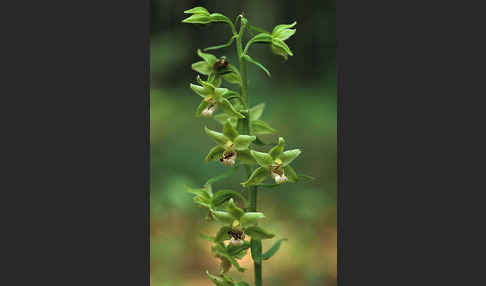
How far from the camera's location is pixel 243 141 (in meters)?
3.43

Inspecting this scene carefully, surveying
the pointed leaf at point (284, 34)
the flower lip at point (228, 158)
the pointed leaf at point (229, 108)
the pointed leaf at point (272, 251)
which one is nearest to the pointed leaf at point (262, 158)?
the flower lip at point (228, 158)

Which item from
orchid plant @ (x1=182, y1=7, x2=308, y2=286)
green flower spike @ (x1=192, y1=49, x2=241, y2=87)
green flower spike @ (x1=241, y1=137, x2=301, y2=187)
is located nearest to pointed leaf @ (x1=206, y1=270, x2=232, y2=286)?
orchid plant @ (x1=182, y1=7, x2=308, y2=286)

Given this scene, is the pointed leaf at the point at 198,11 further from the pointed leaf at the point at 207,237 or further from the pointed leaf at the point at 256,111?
the pointed leaf at the point at 207,237

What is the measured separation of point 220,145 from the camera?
11.4 ft

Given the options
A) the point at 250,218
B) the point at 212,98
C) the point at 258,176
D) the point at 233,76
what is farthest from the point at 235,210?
the point at 233,76

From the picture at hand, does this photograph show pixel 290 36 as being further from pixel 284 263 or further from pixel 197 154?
pixel 284 263

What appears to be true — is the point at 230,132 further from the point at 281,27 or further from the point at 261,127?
the point at 281,27

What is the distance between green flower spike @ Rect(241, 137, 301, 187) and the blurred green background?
1.35 feet

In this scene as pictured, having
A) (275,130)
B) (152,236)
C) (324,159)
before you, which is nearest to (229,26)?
(275,130)

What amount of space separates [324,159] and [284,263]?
69 centimetres

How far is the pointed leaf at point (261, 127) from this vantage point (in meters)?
3.68

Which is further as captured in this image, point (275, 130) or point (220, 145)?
point (275, 130)

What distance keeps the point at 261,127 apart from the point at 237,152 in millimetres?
293

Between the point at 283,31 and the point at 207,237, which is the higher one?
the point at 283,31
